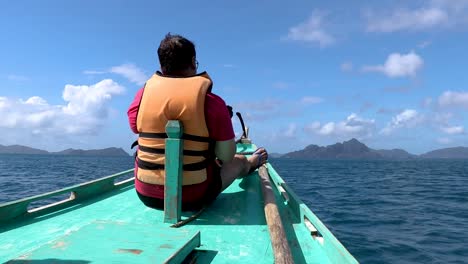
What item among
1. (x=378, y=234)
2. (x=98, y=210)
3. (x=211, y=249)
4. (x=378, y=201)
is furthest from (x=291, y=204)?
(x=378, y=201)

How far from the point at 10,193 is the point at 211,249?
17.2 m

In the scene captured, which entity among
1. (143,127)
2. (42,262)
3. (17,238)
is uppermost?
(143,127)

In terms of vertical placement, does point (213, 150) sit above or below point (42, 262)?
above

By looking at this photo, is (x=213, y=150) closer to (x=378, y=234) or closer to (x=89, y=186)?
(x=89, y=186)

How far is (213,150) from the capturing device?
350 centimetres

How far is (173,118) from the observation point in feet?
10.5

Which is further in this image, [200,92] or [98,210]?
[98,210]

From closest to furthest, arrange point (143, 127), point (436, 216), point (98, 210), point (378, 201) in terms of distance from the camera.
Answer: point (143, 127) → point (98, 210) → point (436, 216) → point (378, 201)

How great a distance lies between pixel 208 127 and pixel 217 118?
0.14 meters

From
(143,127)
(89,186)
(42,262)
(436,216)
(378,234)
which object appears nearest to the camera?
(42,262)

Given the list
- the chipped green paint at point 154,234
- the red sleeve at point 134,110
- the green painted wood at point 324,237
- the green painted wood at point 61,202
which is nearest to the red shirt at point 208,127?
the red sleeve at point 134,110

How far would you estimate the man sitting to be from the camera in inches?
125

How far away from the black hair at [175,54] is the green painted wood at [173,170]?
0.65 meters

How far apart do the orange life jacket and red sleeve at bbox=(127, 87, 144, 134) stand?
0.11 meters
